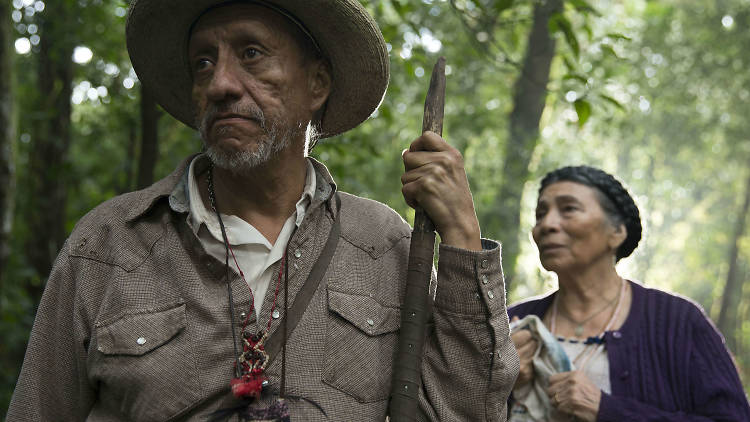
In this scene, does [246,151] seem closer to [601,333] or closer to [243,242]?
[243,242]

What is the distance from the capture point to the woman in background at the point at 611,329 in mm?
3184

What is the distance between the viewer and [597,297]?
147 inches

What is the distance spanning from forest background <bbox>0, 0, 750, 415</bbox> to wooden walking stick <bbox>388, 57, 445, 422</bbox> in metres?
1.35

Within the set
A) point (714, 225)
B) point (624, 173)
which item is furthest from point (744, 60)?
point (714, 225)

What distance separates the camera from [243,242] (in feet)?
7.66

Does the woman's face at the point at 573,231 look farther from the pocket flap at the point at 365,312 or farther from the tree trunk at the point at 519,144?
the tree trunk at the point at 519,144

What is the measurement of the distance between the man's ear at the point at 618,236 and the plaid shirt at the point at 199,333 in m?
1.79

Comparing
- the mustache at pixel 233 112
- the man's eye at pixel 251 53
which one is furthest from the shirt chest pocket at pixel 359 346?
the man's eye at pixel 251 53

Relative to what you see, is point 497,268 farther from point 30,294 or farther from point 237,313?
point 30,294

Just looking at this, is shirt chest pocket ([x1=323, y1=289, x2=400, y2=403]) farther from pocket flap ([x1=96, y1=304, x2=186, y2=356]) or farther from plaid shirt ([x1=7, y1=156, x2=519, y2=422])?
pocket flap ([x1=96, y1=304, x2=186, y2=356])

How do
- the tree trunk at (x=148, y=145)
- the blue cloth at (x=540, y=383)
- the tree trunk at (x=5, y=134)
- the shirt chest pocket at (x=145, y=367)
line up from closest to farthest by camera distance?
the shirt chest pocket at (x=145, y=367) < the blue cloth at (x=540, y=383) < the tree trunk at (x=148, y=145) < the tree trunk at (x=5, y=134)

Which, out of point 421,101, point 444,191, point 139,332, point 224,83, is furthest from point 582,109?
point 421,101

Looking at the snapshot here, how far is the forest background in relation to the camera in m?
4.35

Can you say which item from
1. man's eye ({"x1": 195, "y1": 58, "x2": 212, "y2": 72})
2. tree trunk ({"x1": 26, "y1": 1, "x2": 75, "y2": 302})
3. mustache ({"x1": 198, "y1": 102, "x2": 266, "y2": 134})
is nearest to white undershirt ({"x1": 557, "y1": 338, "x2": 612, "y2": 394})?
mustache ({"x1": 198, "y1": 102, "x2": 266, "y2": 134})
